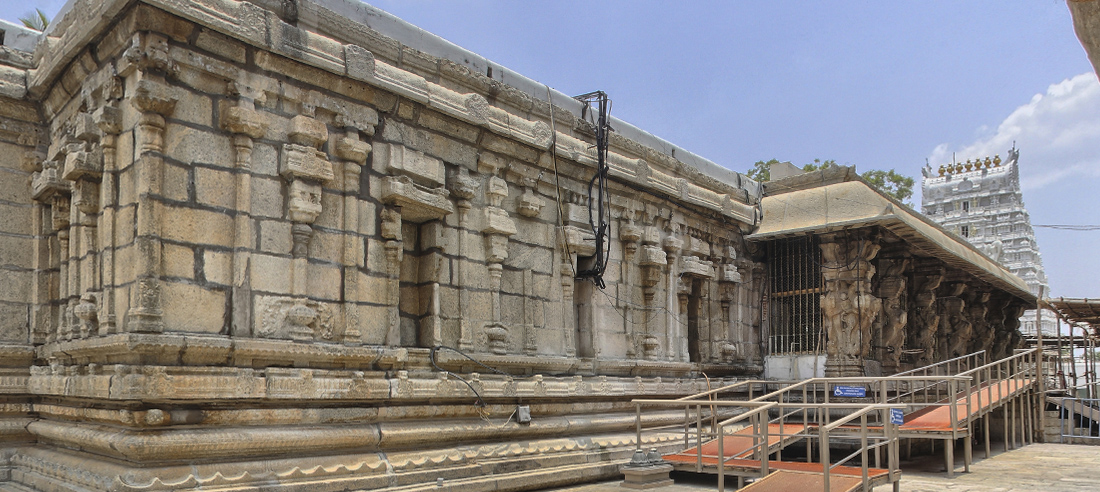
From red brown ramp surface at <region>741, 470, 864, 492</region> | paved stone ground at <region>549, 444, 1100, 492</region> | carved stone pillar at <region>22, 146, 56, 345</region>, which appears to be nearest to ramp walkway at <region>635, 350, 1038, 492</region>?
red brown ramp surface at <region>741, 470, 864, 492</region>

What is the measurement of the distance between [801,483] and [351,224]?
483cm

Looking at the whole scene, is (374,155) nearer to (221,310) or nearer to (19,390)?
(221,310)

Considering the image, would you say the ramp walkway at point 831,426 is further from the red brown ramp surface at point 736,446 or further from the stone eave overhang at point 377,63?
the stone eave overhang at point 377,63

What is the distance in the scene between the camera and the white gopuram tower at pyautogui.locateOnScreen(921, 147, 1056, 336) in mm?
41031

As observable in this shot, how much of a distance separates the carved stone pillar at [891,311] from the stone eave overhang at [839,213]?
0.51 metres

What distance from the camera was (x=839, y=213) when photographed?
523 inches

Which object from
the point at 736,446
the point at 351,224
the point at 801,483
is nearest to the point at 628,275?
the point at 736,446

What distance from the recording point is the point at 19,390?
8156 mm

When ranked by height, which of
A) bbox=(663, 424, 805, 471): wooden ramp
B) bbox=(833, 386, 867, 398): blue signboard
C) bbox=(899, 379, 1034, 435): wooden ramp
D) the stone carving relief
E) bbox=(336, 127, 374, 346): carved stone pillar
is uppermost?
bbox=(336, 127, 374, 346): carved stone pillar

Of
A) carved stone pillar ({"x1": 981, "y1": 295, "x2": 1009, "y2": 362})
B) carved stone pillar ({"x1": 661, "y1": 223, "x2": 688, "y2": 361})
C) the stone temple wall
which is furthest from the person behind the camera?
→ carved stone pillar ({"x1": 981, "y1": 295, "x2": 1009, "y2": 362})

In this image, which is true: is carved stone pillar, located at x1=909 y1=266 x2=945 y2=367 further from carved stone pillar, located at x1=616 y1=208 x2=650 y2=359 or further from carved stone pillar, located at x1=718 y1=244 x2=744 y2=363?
carved stone pillar, located at x1=616 y1=208 x2=650 y2=359

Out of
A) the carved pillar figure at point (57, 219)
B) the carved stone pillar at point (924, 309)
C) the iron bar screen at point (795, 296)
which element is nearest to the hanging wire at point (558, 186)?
the carved pillar figure at point (57, 219)

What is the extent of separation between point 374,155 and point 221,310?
Answer: 2.20 m

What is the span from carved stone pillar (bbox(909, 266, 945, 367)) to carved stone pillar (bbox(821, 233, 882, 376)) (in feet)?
11.6
